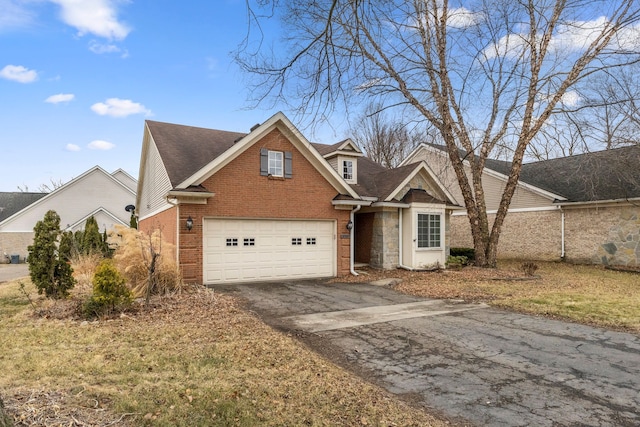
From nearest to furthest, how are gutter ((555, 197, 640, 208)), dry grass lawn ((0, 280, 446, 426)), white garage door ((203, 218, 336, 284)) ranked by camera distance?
dry grass lawn ((0, 280, 446, 426)), white garage door ((203, 218, 336, 284)), gutter ((555, 197, 640, 208))

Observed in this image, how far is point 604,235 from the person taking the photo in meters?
18.1

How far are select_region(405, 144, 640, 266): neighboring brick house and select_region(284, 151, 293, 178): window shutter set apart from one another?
7.59 m

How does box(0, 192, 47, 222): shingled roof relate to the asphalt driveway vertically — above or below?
above

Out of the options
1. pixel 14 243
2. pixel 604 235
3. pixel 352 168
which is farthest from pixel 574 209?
pixel 14 243

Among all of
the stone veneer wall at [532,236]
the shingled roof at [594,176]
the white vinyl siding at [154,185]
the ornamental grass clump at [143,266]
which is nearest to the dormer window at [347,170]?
the white vinyl siding at [154,185]

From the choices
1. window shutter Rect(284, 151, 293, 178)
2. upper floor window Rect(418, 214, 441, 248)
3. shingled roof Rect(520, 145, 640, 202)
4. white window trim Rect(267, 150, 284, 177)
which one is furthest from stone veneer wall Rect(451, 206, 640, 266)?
white window trim Rect(267, 150, 284, 177)

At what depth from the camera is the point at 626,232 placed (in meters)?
17.4

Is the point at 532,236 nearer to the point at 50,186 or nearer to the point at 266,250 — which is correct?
the point at 266,250

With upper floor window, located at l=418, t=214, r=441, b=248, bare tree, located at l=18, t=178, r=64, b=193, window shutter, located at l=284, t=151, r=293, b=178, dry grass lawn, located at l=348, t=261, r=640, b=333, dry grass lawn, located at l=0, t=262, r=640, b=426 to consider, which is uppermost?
bare tree, located at l=18, t=178, r=64, b=193

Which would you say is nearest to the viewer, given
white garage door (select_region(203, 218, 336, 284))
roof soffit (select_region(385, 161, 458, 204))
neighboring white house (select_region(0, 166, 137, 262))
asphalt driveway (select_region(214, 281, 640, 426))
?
asphalt driveway (select_region(214, 281, 640, 426))

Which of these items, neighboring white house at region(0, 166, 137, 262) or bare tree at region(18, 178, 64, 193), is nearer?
neighboring white house at region(0, 166, 137, 262)

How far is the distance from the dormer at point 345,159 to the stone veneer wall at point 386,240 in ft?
7.06

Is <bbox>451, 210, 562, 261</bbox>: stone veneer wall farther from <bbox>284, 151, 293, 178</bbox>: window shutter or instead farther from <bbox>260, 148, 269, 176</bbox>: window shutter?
<bbox>260, 148, 269, 176</bbox>: window shutter

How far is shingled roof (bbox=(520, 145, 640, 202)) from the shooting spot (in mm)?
16766
